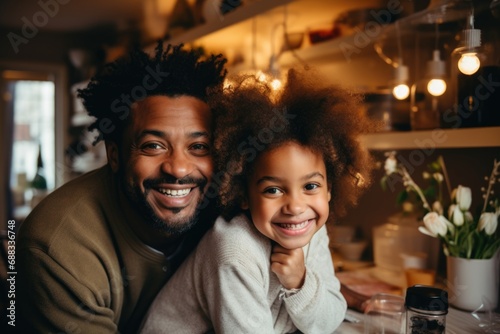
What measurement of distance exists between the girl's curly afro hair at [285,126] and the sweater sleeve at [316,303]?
0.22 meters

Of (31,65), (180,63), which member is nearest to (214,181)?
(180,63)

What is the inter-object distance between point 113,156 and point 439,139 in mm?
903

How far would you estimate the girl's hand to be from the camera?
0.96 metres

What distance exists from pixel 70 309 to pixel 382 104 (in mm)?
1116

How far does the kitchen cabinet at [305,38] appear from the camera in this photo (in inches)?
50.1

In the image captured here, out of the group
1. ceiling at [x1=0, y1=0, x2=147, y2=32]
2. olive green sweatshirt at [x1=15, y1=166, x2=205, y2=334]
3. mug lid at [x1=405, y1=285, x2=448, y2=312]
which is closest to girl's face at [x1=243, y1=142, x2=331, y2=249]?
mug lid at [x1=405, y1=285, x2=448, y2=312]

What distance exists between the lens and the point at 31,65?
13.4ft

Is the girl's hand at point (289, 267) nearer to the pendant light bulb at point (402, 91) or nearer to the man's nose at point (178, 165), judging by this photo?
the man's nose at point (178, 165)

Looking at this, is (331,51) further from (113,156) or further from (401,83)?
(113,156)

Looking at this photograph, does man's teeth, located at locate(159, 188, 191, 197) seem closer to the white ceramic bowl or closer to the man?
the man

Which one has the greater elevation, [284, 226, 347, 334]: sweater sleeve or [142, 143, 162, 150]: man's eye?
Result: [142, 143, 162, 150]: man's eye

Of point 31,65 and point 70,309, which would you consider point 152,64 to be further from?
point 31,65

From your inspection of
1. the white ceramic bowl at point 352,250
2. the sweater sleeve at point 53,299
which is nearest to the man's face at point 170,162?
the sweater sleeve at point 53,299

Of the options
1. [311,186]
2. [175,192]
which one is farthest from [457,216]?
[175,192]
